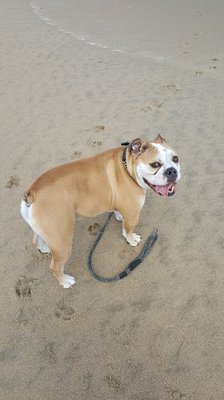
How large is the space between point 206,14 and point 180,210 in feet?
33.6

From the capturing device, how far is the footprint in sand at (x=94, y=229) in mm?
4796

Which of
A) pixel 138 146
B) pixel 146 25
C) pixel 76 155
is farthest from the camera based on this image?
pixel 146 25

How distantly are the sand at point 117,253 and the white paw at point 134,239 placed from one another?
82 mm

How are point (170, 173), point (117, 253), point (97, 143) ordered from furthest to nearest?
point (97, 143), point (117, 253), point (170, 173)

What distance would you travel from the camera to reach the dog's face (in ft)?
11.7

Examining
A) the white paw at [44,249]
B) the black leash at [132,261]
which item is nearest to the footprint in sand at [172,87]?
the black leash at [132,261]

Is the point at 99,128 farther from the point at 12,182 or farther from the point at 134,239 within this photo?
the point at 134,239

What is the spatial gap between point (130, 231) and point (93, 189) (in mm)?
802

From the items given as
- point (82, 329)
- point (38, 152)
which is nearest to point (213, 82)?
point (38, 152)

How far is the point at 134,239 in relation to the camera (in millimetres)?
4543

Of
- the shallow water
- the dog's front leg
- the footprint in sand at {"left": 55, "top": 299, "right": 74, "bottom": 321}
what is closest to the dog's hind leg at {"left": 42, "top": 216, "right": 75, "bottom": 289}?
the footprint in sand at {"left": 55, "top": 299, "right": 74, "bottom": 321}

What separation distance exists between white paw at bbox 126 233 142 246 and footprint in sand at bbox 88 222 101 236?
1.62 feet

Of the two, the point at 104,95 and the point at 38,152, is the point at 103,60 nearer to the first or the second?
the point at 104,95

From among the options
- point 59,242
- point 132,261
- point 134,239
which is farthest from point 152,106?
point 59,242
